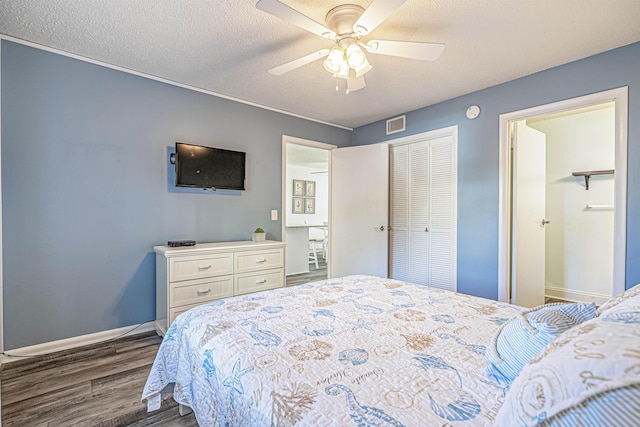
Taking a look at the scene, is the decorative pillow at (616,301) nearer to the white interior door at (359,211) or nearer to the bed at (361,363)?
the bed at (361,363)

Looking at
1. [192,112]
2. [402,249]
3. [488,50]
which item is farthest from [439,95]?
[192,112]

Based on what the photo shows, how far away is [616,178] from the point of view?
2.29m

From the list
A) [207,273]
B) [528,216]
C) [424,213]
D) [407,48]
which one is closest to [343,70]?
[407,48]

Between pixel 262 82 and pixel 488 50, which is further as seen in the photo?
pixel 262 82

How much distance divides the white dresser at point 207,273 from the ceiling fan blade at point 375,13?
2.08 meters

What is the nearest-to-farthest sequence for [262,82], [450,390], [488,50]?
1. [450,390]
2. [488,50]
3. [262,82]

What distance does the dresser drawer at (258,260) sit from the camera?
2855 mm

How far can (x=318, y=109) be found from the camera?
143 inches

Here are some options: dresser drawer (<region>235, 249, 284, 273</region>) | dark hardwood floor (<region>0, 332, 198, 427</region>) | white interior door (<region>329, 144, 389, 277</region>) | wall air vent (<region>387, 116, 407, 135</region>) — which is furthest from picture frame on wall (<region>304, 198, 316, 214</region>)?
dark hardwood floor (<region>0, 332, 198, 427</region>)

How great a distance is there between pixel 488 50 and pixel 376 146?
5.68ft

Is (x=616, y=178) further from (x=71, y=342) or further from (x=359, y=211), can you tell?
(x=71, y=342)

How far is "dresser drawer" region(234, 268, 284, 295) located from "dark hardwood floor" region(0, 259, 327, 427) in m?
0.83

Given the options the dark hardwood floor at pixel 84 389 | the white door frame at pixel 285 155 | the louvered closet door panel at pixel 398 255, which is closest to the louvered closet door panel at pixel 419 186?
the louvered closet door panel at pixel 398 255

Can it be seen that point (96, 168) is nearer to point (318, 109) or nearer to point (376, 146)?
point (318, 109)
